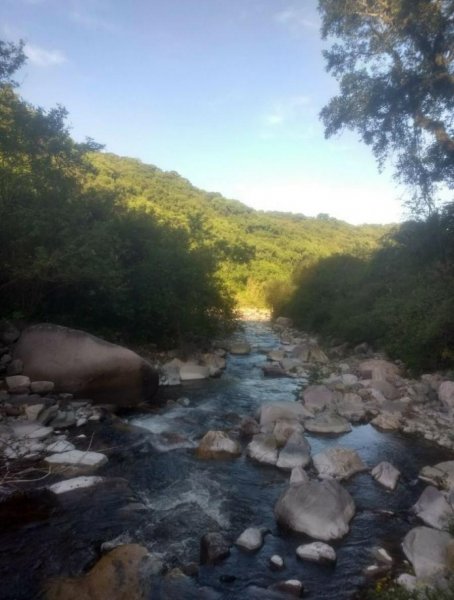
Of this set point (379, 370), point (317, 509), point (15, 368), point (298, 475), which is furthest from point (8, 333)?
point (379, 370)

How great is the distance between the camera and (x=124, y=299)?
12.5 metres

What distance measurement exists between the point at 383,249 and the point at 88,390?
1738cm

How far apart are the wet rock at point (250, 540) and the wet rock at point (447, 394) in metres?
7.03

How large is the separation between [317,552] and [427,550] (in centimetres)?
131

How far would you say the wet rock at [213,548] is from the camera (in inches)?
196

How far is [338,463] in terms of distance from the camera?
739cm

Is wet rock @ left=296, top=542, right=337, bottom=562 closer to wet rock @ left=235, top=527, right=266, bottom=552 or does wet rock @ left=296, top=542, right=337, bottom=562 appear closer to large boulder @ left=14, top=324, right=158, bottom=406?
wet rock @ left=235, top=527, right=266, bottom=552

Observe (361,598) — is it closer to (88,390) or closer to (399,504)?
(399,504)

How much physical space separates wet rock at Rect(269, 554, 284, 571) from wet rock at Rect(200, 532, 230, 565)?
57 cm

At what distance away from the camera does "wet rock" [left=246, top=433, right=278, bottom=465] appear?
25.5 feet

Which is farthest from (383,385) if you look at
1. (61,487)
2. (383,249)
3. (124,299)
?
(383,249)

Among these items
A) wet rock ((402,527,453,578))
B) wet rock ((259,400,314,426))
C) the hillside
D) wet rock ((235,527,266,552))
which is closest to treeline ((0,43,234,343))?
the hillside

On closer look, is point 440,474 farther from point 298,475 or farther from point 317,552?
point 317,552

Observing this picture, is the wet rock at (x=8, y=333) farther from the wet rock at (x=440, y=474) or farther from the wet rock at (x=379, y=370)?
the wet rock at (x=379, y=370)
